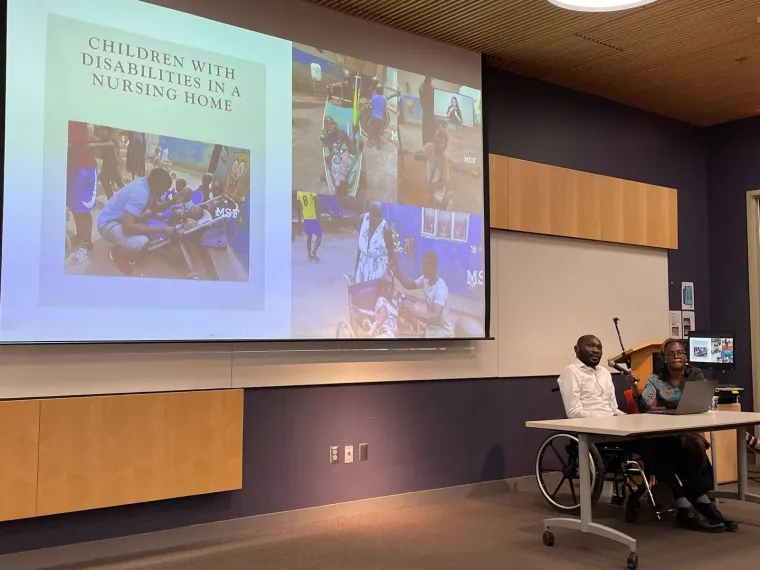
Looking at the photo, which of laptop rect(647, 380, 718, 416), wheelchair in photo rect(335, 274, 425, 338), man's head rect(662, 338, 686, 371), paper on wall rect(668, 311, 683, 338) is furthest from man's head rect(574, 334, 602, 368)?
paper on wall rect(668, 311, 683, 338)

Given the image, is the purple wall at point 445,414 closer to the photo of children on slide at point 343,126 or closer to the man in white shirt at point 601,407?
the man in white shirt at point 601,407

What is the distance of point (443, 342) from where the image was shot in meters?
5.68

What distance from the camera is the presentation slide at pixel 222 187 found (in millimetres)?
4035

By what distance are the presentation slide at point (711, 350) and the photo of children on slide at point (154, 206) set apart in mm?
4443

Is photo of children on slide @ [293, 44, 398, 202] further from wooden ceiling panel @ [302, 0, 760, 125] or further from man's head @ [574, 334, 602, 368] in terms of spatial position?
man's head @ [574, 334, 602, 368]

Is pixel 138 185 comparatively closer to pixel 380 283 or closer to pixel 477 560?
pixel 380 283

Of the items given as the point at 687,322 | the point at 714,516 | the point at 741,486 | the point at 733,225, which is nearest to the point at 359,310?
the point at 714,516

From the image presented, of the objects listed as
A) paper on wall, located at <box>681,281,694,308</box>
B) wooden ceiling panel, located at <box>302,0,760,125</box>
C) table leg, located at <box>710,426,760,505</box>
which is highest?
wooden ceiling panel, located at <box>302,0,760,125</box>

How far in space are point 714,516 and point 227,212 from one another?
356 centimetres

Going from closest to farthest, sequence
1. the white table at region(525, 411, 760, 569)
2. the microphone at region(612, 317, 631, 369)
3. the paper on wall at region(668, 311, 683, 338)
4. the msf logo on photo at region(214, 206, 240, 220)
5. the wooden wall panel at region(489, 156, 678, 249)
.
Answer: the white table at region(525, 411, 760, 569) < the msf logo on photo at region(214, 206, 240, 220) < the microphone at region(612, 317, 631, 369) < the wooden wall panel at region(489, 156, 678, 249) < the paper on wall at region(668, 311, 683, 338)

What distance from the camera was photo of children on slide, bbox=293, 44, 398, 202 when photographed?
196 inches

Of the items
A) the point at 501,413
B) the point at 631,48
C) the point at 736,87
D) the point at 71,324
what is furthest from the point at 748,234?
the point at 71,324

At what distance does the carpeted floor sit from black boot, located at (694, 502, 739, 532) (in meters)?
0.06

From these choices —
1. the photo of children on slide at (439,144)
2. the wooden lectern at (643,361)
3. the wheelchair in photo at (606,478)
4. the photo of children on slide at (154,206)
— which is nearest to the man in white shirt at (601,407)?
the wheelchair in photo at (606,478)
